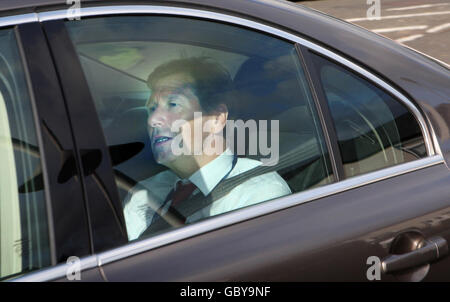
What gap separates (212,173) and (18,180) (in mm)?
594

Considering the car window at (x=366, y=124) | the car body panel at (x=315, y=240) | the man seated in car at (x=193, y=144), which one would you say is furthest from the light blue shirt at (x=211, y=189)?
the car window at (x=366, y=124)

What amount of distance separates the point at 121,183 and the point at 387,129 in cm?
86

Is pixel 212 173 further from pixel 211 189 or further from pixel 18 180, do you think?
pixel 18 180

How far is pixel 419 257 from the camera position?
199 cm

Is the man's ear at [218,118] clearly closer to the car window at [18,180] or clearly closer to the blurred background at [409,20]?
the car window at [18,180]

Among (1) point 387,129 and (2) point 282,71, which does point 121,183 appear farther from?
(1) point 387,129

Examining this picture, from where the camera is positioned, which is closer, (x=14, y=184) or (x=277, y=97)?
(x=14, y=184)

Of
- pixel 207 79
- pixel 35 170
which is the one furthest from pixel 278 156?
pixel 35 170

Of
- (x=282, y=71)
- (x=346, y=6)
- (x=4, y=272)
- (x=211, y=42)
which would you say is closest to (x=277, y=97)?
(x=282, y=71)

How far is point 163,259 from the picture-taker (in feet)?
5.77

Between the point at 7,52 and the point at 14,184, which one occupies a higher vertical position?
the point at 7,52

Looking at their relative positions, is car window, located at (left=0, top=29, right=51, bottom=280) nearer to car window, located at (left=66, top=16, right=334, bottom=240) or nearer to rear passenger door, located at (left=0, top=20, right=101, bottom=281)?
rear passenger door, located at (left=0, top=20, right=101, bottom=281)

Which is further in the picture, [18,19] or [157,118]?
[157,118]
